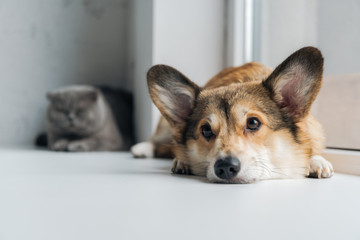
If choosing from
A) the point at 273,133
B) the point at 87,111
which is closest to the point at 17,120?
the point at 87,111

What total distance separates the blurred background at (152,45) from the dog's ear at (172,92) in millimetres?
856

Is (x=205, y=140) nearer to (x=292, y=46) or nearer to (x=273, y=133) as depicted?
(x=273, y=133)

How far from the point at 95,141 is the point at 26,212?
2.36 meters

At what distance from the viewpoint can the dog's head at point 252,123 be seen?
1326 millimetres

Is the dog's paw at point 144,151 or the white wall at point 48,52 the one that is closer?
the dog's paw at point 144,151

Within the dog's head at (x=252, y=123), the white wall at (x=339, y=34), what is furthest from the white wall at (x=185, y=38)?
the dog's head at (x=252, y=123)

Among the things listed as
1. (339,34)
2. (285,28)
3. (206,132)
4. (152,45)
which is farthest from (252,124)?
(152,45)

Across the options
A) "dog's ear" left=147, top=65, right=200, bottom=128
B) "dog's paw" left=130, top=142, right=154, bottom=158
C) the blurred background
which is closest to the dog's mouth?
"dog's ear" left=147, top=65, right=200, bottom=128

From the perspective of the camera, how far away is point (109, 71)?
156 inches

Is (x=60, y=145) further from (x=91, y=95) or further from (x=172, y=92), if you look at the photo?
(x=172, y=92)

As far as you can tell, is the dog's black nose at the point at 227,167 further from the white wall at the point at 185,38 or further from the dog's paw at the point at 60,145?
the dog's paw at the point at 60,145

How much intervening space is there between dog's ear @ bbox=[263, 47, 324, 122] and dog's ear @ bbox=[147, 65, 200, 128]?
0.33m

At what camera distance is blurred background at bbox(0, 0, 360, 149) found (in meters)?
1.97

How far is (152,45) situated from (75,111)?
1.01 metres
